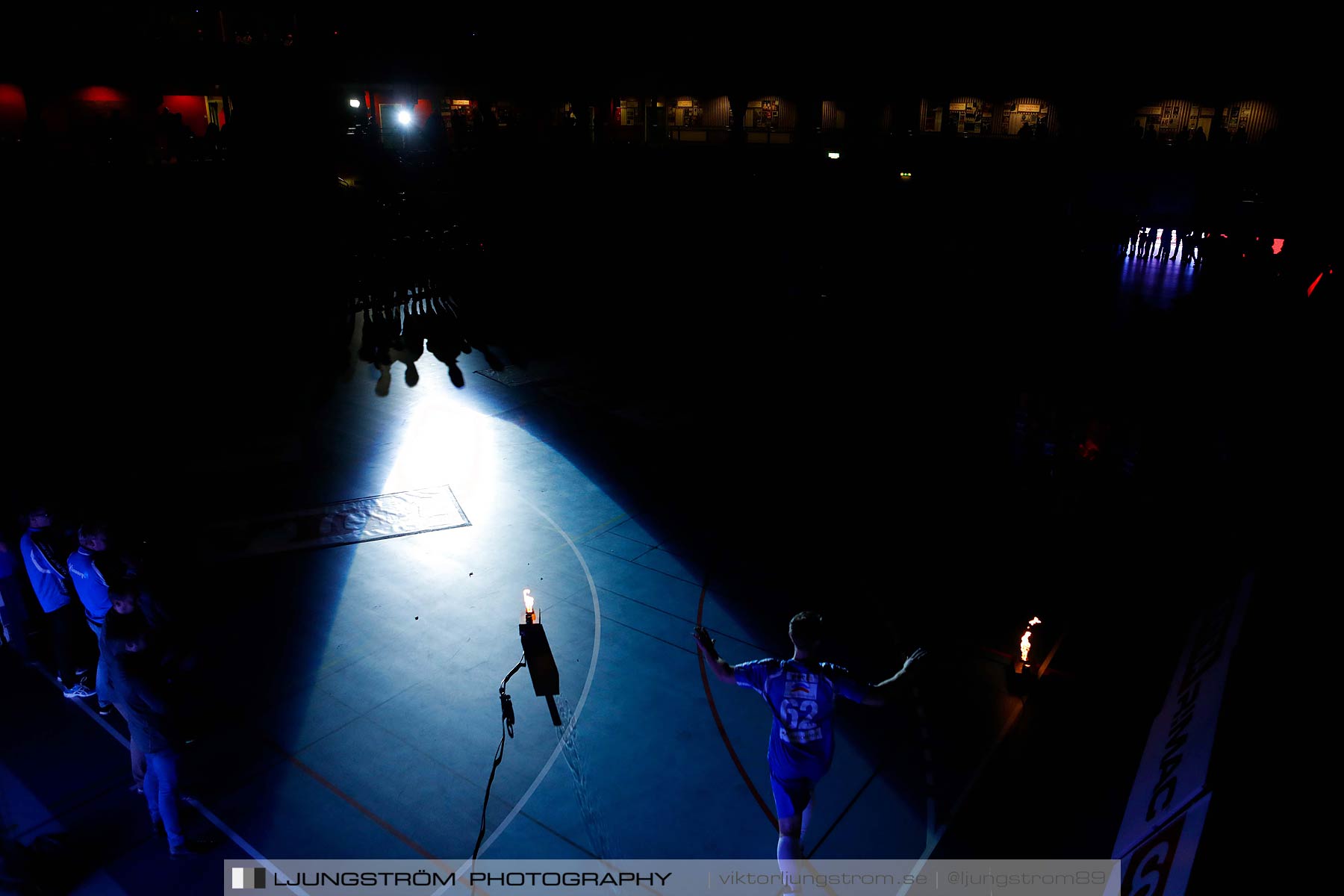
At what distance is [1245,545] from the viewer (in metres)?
8.97

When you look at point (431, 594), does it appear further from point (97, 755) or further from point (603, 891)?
point (603, 891)

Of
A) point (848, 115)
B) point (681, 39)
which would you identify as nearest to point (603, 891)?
point (681, 39)

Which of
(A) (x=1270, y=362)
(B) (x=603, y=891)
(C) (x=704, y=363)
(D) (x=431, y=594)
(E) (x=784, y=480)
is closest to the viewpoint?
(B) (x=603, y=891)

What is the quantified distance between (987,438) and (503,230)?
11686 millimetres

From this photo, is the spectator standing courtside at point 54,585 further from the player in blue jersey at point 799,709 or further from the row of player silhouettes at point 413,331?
the player in blue jersey at point 799,709

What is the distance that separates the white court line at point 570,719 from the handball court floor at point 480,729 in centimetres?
3

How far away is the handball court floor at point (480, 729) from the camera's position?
656 cm

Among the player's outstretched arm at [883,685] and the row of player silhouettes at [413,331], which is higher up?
the row of player silhouettes at [413,331]

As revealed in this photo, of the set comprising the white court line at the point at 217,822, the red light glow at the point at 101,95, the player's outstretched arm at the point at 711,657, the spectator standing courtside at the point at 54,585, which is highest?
the red light glow at the point at 101,95

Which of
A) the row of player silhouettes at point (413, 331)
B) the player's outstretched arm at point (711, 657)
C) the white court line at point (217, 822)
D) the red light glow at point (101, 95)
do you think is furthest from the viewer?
the red light glow at point (101, 95)

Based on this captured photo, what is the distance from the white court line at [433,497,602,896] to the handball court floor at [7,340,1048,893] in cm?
3

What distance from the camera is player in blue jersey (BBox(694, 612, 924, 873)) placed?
558 centimetres

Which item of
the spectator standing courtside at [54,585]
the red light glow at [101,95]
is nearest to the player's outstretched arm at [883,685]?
the spectator standing courtside at [54,585]

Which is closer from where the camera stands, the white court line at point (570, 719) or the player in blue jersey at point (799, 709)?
the player in blue jersey at point (799, 709)
